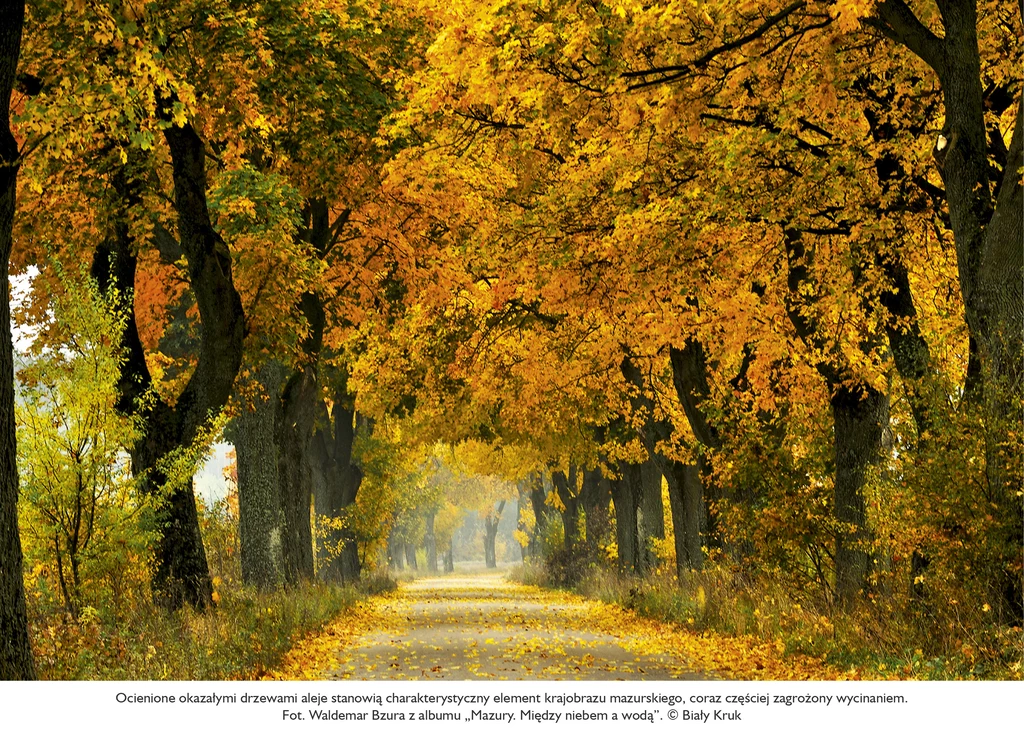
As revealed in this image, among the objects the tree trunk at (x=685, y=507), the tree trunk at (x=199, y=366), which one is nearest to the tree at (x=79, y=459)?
the tree trunk at (x=199, y=366)

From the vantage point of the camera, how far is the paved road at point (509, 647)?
13664 millimetres

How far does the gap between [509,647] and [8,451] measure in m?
9.81

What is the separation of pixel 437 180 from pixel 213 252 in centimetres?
436

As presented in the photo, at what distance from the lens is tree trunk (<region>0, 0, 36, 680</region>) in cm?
861

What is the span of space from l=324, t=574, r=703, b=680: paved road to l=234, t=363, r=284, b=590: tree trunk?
2223 millimetres

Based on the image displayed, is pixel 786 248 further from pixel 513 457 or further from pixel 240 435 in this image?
pixel 513 457

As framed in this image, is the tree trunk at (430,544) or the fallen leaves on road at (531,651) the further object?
the tree trunk at (430,544)

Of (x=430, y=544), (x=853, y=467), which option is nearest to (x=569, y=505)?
(x=853, y=467)

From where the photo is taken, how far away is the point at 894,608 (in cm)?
1333

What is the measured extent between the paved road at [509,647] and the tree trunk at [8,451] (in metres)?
5.08

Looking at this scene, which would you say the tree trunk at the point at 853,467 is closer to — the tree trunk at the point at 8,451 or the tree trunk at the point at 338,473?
the tree trunk at the point at 8,451

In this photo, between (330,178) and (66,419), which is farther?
(330,178)
